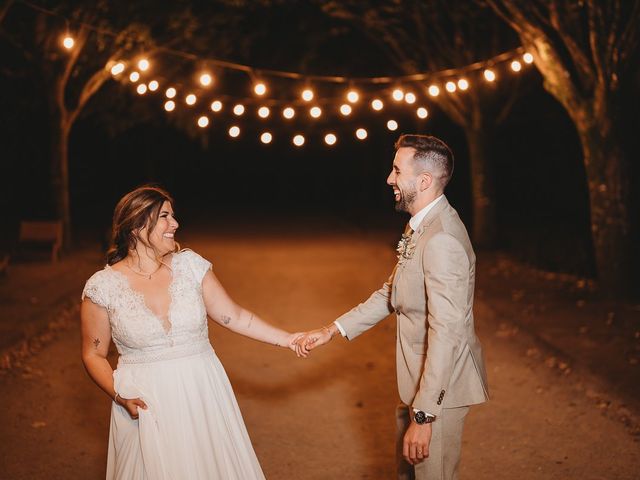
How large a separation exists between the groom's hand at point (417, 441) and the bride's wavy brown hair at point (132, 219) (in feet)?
5.71

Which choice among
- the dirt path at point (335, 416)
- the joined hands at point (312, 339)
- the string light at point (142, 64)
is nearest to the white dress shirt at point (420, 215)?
the joined hands at point (312, 339)

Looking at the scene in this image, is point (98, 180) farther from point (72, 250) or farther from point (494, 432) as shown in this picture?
point (494, 432)

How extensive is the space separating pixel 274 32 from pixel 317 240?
5.97 metres

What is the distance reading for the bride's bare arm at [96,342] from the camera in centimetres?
379

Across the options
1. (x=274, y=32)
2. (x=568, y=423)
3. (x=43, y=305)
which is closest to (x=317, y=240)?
(x=274, y=32)

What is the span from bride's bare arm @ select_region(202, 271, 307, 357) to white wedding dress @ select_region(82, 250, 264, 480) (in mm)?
214

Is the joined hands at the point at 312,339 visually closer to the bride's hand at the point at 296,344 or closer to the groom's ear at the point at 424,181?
the bride's hand at the point at 296,344

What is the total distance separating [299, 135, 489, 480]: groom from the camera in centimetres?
357

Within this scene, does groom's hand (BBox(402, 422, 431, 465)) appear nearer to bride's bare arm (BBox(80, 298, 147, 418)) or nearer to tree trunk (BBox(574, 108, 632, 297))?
bride's bare arm (BBox(80, 298, 147, 418))

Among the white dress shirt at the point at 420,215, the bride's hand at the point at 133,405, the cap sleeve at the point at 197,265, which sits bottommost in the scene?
the bride's hand at the point at 133,405

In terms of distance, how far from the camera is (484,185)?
58.1ft

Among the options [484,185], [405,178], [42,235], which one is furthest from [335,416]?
[484,185]

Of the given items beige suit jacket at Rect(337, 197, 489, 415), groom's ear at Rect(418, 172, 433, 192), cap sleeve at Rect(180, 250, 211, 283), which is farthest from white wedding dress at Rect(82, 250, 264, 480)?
groom's ear at Rect(418, 172, 433, 192)

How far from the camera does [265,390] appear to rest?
7363mm
